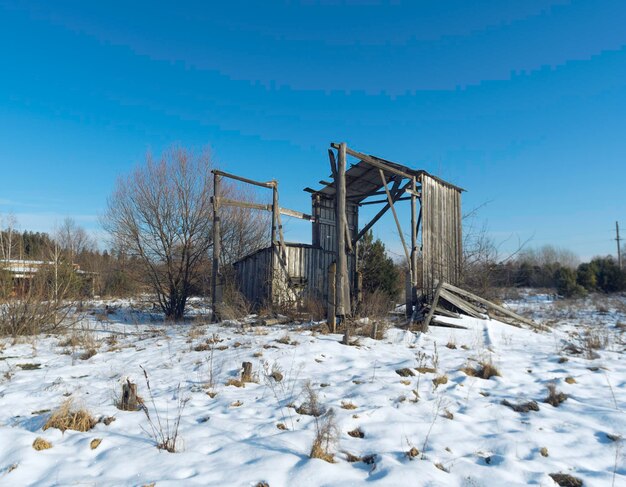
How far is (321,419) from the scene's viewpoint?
409 centimetres

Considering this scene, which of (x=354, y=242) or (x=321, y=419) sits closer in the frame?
(x=321, y=419)

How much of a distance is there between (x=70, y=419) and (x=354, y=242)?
1065 cm

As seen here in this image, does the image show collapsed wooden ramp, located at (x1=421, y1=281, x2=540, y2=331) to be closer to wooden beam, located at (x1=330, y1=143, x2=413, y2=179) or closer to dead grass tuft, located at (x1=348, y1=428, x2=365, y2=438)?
wooden beam, located at (x1=330, y1=143, x2=413, y2=179)

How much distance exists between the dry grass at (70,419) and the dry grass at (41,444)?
278 mm

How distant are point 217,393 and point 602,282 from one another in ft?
90.8

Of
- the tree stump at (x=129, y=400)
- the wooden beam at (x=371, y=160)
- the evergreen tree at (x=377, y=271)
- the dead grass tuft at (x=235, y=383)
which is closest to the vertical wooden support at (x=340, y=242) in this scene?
the wooden beam at (x=371, y=160)

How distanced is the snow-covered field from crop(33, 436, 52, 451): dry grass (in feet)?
0.14

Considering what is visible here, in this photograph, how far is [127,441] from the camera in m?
3.52

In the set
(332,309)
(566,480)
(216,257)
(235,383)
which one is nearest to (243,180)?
(216,257)

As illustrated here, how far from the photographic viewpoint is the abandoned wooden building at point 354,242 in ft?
37.0

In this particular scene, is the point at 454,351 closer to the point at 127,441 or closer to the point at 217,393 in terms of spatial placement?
the point at 217,393

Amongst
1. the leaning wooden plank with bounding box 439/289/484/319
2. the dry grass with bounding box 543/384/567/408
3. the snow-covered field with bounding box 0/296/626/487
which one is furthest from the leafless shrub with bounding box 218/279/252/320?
the dry grass with bounding box 543/384/567/408

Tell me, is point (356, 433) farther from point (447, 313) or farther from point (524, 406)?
point (447, 313)

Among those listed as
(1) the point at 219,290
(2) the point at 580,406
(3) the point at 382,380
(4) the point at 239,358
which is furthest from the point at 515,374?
(1) the point at 219,290
